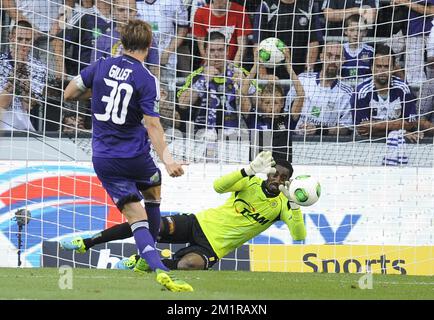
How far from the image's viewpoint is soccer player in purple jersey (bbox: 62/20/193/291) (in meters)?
9.49

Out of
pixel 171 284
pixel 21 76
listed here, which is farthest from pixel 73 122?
pixel 171 284

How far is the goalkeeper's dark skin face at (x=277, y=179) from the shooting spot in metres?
12.6

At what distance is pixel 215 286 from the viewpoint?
1009 cm

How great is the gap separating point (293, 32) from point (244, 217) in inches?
126

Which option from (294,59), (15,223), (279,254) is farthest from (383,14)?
(15,223)

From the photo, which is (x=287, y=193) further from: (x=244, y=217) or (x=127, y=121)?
(x=127, y=121)

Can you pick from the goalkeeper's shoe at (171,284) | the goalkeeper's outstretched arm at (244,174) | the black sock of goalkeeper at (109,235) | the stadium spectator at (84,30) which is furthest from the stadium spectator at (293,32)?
the goalkeeper's shoe at (171,284)

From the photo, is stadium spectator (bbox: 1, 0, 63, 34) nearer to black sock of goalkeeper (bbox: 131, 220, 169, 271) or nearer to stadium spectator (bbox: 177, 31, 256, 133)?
stadium spectator (bbox: 177, 31, 256, 133)

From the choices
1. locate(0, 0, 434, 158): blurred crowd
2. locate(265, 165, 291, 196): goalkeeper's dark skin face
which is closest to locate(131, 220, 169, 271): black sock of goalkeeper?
locate(265, 165, 291, 196): goalkeeper's dark skin face

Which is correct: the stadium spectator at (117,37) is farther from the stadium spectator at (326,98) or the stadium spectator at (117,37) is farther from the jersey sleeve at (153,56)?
the stadium spectator at (326,98)

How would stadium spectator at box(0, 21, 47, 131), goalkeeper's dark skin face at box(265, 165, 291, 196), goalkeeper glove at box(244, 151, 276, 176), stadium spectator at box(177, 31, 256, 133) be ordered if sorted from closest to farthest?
goalkeeper glove at box(244, 151, 276, 176) → goalkeeper's dark skin face at box(265, 165, 291, 196) → stadium spectator at box(0, 21, 47, 131) → stadium spectator at box(177, 31, 256, 133)

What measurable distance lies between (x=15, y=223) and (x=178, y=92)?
2767 mm

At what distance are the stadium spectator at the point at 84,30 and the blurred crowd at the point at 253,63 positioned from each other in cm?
2
